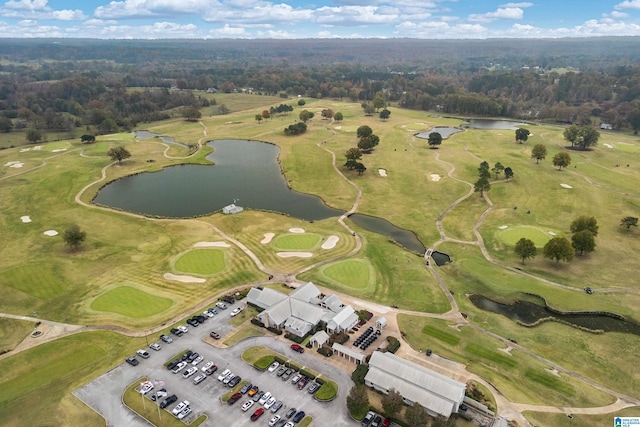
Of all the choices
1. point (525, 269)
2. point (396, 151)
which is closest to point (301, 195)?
point (396, 151)

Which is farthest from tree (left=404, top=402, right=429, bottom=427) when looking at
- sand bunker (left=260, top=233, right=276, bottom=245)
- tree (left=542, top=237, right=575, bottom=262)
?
sand bunker (left=260, top=233, right=276, bottom=245)

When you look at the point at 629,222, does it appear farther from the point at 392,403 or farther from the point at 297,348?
the point at 297,348

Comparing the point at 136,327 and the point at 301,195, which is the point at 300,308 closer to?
the point at 136,327

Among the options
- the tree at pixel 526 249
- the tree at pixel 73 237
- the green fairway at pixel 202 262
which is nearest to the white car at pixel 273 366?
the green fairway at pixel 202 262

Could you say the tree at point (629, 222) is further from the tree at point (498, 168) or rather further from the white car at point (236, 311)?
the white car at point (236, 311)

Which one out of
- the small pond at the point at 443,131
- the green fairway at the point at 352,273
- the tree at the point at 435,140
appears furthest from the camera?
the small pond at the point at 443,131

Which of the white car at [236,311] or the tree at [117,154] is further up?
the tree at [117,154]

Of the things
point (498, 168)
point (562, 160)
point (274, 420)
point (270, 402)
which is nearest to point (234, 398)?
point (270, 402)
